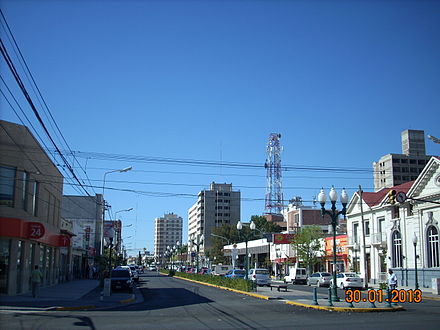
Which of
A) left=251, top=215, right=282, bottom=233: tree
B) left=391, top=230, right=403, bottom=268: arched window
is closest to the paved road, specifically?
left=391, top=230, right=403, bottom=268: arched window

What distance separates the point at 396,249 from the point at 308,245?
16.7 m

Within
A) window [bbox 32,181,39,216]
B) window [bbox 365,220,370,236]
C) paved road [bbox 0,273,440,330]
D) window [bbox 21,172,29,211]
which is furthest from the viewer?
window [bbox 365,220,370,236]

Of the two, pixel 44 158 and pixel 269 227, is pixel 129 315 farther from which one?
pixel 269 227

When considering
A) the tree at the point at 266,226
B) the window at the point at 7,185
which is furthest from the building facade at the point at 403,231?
the tree at the point at 266,226

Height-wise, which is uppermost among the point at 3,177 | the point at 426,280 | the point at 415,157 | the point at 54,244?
the point at 415,157

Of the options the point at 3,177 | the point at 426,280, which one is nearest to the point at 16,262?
the point at 3,177

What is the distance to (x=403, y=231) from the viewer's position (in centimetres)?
4728

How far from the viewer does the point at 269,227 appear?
129m

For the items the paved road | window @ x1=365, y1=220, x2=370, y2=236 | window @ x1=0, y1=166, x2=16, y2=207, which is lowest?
the paved road

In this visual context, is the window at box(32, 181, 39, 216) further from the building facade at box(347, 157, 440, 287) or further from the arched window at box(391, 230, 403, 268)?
A: the arched window at box(391, 230, 403, 268)

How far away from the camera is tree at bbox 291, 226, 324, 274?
63875mm

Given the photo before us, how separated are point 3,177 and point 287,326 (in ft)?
62.5

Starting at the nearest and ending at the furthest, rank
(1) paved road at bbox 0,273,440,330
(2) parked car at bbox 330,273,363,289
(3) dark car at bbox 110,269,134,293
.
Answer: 1. (1) paved road at bbox 0,273,440,330
2. (3) dark car at bbox 110,269,134,293
3. (2) parked car at bbox 330,273,363,289

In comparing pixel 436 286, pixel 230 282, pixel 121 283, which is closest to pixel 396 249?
pixel 436 286
